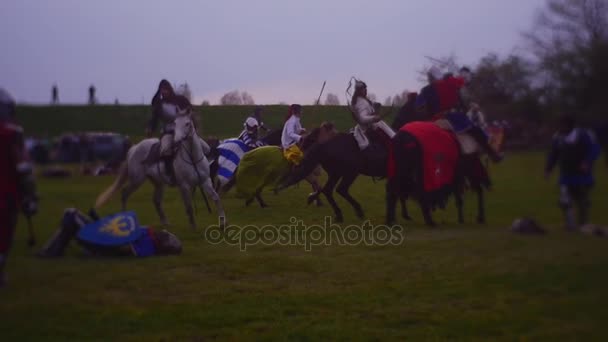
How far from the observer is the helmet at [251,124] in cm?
507

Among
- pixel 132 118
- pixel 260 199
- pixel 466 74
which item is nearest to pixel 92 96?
pixel 132 118

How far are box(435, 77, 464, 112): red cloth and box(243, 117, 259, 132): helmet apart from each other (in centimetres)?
136

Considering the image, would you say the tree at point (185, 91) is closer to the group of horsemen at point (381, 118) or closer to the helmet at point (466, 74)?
the group of horsemen at point (381, 118)

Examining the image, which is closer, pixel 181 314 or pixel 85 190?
pixel 85 190

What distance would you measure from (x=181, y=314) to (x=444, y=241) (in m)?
1.96

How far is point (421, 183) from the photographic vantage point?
4695 millimetres

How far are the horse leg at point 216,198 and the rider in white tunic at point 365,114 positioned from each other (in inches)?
45.1

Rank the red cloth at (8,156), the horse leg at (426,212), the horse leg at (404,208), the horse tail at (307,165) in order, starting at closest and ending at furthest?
the red cloth at (8,156) < the horse leg at (426,212) < the horse leg at (404,208) < the horse tail at (307,165)

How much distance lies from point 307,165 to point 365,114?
72 centimetres

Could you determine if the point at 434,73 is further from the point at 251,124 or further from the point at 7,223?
the point at 7,223

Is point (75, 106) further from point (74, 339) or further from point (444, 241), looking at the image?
point (444, 241)

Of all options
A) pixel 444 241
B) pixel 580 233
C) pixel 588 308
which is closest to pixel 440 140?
pixel 444 241

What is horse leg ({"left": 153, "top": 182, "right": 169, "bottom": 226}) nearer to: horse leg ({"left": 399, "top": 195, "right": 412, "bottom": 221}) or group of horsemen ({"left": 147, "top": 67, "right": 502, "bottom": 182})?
group of horsemen ({"left": 147, "top": 67, "right": 502, "bottom": 182})

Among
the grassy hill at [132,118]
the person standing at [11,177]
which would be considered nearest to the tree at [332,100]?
the grassy hill at [132,118]
